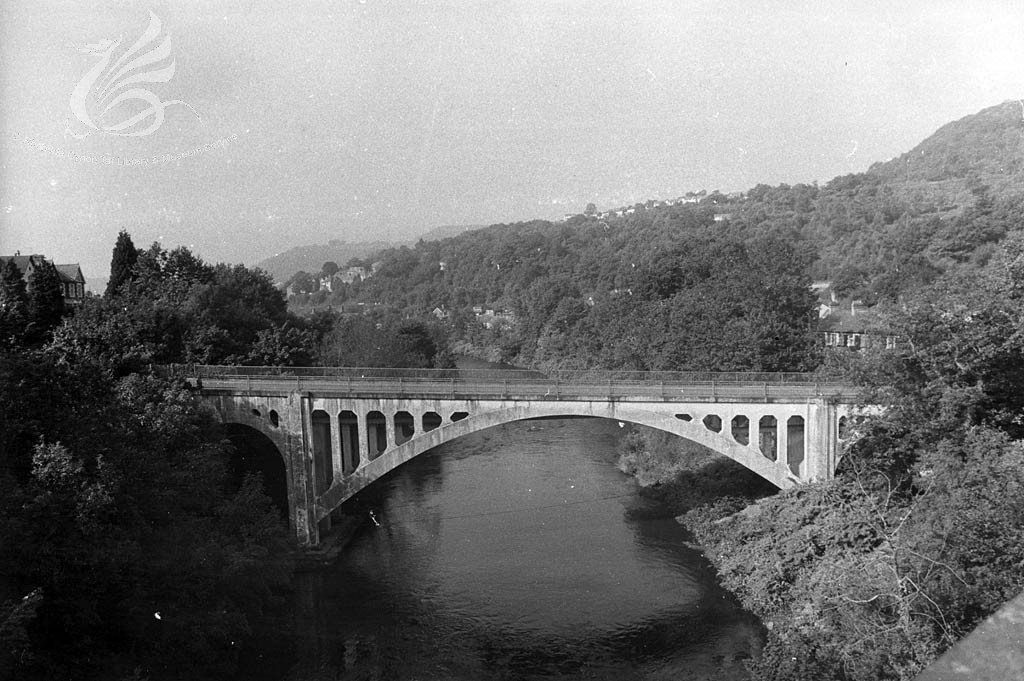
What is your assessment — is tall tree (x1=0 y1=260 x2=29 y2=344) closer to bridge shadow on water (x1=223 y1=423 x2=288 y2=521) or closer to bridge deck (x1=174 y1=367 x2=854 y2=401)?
bridge deck (x1=174 y1=367 x2=854 y2=401)

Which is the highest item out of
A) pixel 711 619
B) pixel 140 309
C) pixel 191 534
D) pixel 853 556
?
pixel 140 309

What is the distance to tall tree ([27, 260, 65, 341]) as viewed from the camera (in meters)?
34.2

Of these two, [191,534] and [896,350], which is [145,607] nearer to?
[191,534]

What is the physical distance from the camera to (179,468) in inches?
904

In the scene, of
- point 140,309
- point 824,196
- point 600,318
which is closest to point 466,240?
point 824,196

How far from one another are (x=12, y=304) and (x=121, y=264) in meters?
12.6

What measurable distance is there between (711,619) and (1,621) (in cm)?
1749

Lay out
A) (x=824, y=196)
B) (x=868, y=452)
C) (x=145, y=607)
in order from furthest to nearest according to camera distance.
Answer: (x=824, y=196) → (x=868, y=452) → (x=145, y=607)

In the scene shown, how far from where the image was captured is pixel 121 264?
44.3 metres

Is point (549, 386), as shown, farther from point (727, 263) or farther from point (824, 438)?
point (727, 263)

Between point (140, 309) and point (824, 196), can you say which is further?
point (824, 196)

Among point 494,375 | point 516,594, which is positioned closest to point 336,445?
point 494,375

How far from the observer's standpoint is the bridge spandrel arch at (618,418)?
89.0 ft

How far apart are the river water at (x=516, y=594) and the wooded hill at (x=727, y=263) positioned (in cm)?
924
